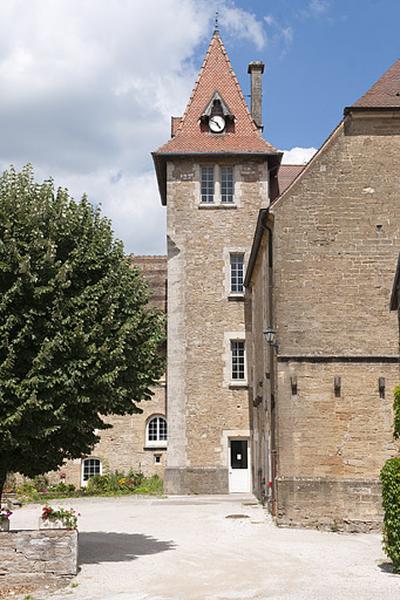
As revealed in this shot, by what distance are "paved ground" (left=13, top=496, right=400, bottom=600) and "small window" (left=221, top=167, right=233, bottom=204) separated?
1227cm

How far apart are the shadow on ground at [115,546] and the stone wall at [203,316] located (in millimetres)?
10140

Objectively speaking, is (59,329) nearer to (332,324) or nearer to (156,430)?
(332,324)

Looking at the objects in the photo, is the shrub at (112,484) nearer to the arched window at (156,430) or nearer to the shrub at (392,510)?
the arched window at (156,430)

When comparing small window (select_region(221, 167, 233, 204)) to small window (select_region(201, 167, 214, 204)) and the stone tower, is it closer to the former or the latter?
the stone tower

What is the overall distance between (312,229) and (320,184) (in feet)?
3.66

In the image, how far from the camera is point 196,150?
95.3ft

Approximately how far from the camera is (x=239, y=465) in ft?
91.2

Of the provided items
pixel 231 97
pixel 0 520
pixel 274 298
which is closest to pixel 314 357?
pixel 274 298

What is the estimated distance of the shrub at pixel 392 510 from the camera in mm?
12000

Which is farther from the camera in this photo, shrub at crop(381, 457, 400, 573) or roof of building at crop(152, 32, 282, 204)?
roof of building at crop(152, 32, 282, 204)

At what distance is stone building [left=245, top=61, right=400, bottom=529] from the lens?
17953 millimetres

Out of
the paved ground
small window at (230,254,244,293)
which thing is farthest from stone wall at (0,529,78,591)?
small window at (230,254,244,293)

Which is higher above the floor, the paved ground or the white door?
the white door

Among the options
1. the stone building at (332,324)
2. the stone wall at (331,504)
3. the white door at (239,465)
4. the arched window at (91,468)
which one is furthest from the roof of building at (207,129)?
the stone wall at (331,504)
